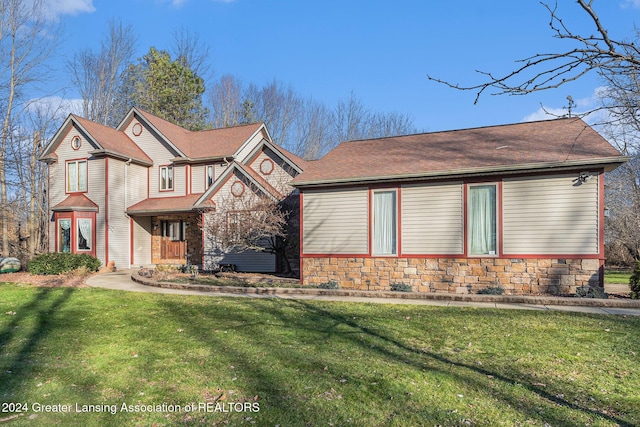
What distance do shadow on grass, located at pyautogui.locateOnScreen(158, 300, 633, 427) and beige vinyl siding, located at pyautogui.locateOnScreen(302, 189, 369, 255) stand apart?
412 centimetres

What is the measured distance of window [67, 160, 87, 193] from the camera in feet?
65.8

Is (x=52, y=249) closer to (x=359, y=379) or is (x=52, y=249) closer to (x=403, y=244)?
(x=403, y=244)

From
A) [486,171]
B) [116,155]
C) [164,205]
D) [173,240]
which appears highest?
[116,155]

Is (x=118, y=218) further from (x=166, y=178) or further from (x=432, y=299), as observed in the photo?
(x=432, y=299)

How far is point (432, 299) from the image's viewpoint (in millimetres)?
10125

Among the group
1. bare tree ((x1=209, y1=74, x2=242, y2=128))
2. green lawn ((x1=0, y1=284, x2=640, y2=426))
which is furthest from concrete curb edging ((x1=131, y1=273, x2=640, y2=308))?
bare tree ((x1=209, y1=74, x2=242, y2=128))

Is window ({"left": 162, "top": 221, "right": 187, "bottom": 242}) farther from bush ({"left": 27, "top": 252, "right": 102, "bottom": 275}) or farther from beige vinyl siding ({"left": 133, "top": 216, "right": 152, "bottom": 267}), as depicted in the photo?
bush ({"left": 27, "top": 252, "right": 102, "bottom": 275})

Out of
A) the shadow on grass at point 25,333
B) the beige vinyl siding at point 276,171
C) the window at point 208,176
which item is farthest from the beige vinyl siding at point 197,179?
the shadow on grass at point 25,333

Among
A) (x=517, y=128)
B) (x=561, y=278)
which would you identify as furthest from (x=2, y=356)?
(x=517, y=128)

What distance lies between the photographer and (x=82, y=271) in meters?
16.4

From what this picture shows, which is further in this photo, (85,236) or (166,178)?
(166,178)

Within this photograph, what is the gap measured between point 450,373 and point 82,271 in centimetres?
1614

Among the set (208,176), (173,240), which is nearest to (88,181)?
(173,240)

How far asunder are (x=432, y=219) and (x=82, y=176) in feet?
57.1
